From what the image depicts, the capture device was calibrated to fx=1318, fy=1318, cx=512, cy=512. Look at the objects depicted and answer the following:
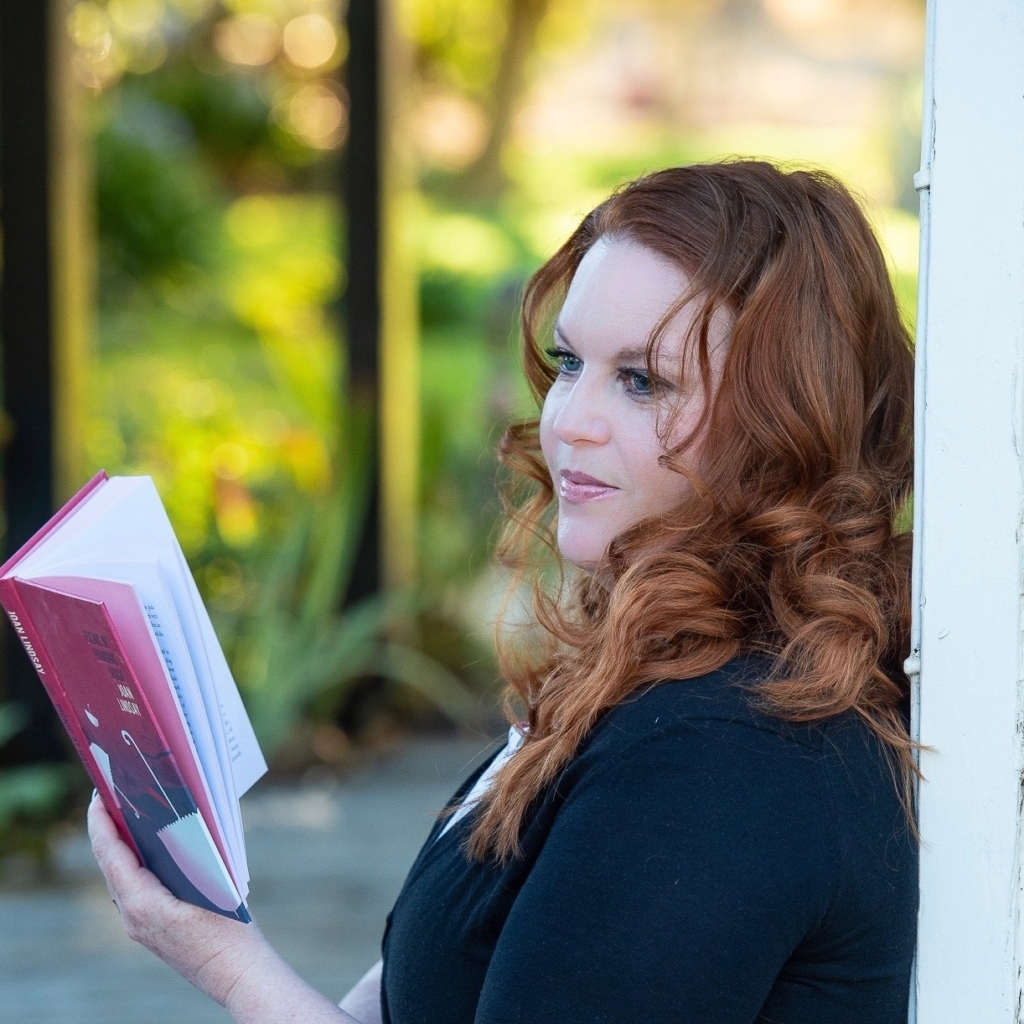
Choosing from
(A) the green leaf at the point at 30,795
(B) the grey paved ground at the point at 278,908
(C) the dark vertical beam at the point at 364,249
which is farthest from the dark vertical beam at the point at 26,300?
(C) the dark vertical beam at the point at 364,249

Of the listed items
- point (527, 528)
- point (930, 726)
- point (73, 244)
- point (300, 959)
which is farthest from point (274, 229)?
point (930, 726)

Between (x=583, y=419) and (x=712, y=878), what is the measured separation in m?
0.39

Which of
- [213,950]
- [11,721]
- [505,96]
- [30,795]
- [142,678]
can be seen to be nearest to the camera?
[142,678]

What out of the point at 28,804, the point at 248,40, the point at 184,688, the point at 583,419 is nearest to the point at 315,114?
the point at 248,40

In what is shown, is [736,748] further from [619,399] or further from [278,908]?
[278,908]

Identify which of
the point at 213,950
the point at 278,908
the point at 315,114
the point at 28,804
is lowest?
the point at 278,908

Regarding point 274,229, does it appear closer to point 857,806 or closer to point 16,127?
point 16,127

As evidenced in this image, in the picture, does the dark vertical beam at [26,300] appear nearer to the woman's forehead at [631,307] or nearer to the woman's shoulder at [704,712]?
the woman's forehead at [631,307]

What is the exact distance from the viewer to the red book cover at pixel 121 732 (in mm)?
931

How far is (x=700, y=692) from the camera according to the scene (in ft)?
2.87

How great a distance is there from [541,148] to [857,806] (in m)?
9.01

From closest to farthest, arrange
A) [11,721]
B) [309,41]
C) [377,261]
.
Answer: 1. [11,721]
2. [377,261]
3. [309,41]

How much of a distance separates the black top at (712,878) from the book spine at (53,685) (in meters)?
0.39

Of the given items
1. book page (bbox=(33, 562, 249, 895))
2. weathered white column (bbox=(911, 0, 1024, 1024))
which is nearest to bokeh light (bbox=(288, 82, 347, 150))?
book page (bbox=(33, 562, 249, 895))
